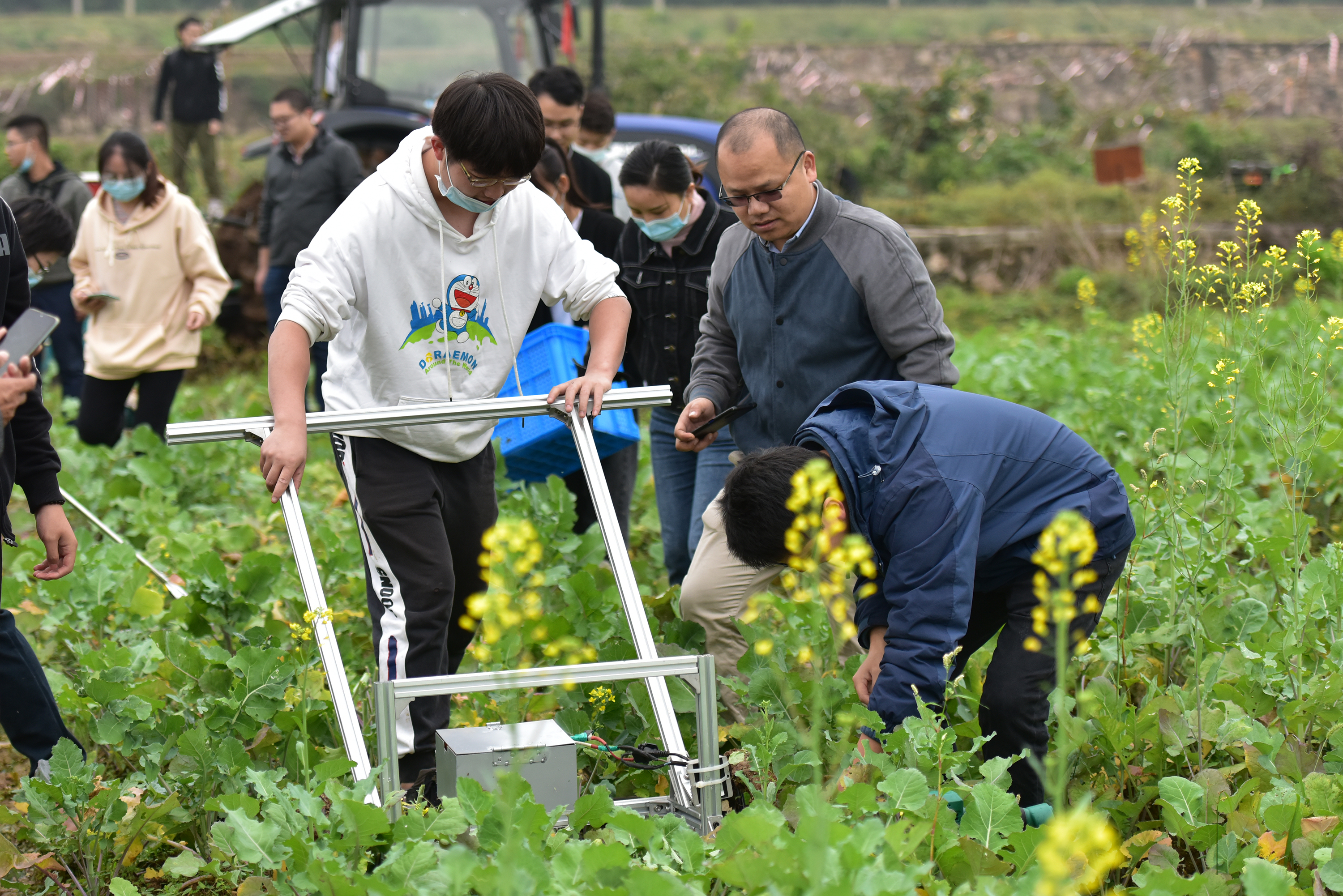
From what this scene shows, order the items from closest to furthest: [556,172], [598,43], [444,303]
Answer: [444,303], [556,172], [598,43]

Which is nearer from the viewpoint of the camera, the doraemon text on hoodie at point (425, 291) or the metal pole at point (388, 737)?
the metal pole at point (388, 737)

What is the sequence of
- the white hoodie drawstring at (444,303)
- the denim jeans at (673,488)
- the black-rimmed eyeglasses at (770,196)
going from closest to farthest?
the white hoodie drawstring at (444,303) → the black-rimmed eyeglasses at (770,196) → the denim jeans at (673,488)

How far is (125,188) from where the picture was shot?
598 centimetres

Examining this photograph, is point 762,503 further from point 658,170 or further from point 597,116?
point 597,116

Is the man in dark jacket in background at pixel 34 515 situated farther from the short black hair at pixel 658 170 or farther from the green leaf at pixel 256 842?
the short black hair at pixel 658 170

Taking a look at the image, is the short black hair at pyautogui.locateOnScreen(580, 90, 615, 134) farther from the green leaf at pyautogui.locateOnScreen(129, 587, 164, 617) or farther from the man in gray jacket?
the green leaf at pyautogui.locateOnScreen(129, 587, 164, 617)

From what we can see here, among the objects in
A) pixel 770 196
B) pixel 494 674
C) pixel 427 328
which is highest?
pixel 770 196

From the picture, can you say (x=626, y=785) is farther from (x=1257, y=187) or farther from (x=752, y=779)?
(x=1257, y=187)

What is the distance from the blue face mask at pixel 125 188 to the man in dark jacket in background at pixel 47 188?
3.68 feet

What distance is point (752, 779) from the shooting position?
296 cm

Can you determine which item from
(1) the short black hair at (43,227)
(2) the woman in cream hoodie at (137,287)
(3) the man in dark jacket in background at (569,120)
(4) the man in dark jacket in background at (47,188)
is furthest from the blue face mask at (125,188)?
(3) the man in dark jacket in background at (569,120)

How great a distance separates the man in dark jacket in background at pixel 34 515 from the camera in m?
2.85

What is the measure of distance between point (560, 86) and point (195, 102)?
24.1ft

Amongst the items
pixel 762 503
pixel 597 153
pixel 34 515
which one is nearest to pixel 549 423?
pixel 34 515
